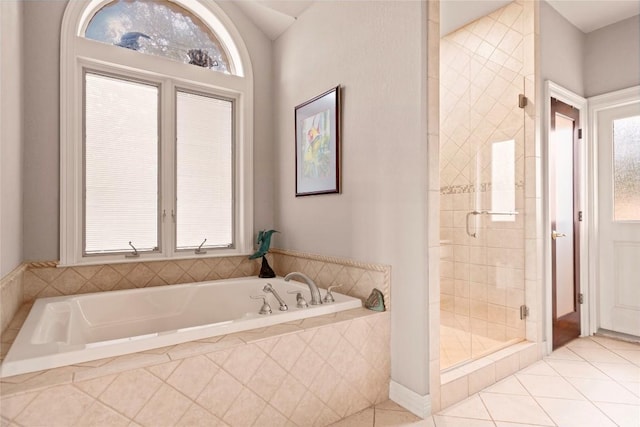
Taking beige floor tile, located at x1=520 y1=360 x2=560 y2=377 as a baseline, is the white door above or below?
above

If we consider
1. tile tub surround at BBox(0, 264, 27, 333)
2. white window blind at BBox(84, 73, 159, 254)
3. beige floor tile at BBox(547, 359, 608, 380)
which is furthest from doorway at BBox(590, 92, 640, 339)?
tile tub surround at BBox(0, 264, 27, 333)

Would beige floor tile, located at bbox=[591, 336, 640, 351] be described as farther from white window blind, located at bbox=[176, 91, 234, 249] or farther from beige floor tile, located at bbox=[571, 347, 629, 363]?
white window blind, located at bbox=[176, 91, 234, 249]

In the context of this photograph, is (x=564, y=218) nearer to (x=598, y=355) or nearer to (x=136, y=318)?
(x=598, y=355)

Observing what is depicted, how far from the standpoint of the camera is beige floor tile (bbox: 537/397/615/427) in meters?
1.80

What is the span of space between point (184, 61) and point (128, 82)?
480mm

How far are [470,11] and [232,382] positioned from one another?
308 centimetres

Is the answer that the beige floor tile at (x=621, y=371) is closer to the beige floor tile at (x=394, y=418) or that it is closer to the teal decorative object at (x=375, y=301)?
the beige floor tile at (x=394, y=418)

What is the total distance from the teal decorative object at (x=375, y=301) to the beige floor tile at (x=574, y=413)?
1037 millimetres

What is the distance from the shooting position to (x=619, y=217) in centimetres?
304

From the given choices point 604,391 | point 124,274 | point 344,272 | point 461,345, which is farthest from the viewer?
point 124,274

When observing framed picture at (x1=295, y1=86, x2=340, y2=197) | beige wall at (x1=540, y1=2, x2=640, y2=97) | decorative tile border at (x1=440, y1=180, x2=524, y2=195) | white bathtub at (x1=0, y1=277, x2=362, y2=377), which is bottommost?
white bathtub at (x1=0, y1=277, x2=362, y2=377)

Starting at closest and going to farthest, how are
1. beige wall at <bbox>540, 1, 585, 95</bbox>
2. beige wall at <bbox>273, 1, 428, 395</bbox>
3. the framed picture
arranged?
beige wall at <bbox>273, 1, 428, 395</bbox>, the framed picture, beige wall at <bbox>540, 1, 585, 95</bbox>

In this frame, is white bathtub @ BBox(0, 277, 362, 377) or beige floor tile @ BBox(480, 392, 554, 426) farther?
beige floor tile @ BBox(480, 392, 554, 426)

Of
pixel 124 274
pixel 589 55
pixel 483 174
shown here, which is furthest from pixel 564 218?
pixel 124 274
